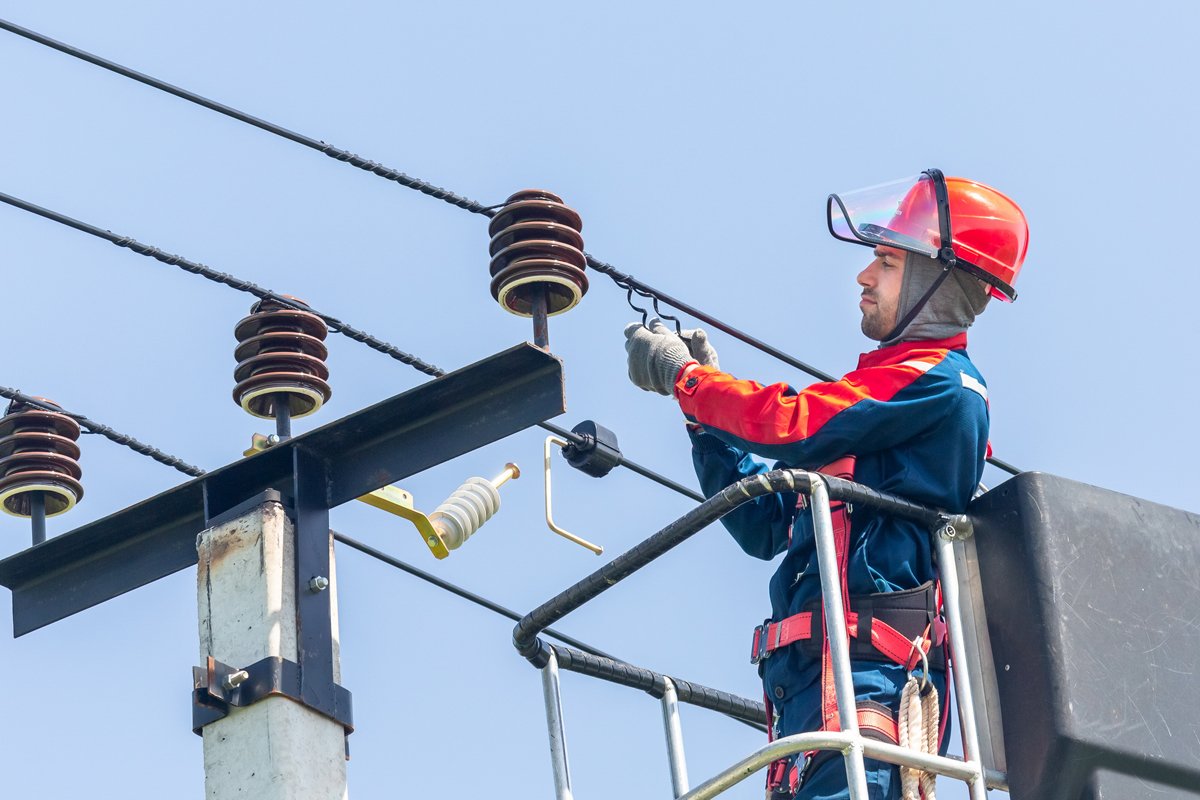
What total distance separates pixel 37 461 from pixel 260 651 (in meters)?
1.75

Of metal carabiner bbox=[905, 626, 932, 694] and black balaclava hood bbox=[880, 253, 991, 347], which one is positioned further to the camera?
black balaclava hood bbox=[880, 253, 991, 347]

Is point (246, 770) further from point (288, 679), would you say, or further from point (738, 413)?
point (738, 413)

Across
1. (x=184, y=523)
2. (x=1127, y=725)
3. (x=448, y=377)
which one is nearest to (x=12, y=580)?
(x=184, y=523)

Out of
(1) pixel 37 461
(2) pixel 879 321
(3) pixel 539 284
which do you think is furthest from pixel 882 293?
(1) pixel 37 461

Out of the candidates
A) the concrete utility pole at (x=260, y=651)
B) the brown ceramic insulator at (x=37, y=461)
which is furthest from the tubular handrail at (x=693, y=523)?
the brown ceramic insulator at (x=37, y=461)

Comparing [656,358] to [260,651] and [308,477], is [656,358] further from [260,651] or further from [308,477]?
[260,651]

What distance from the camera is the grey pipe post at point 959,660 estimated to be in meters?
6.00

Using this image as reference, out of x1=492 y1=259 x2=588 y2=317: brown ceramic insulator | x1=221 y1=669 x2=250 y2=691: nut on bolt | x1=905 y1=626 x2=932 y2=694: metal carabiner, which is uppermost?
x1=492 y1=259 x2=588 y2=317: brown ceramic insulator

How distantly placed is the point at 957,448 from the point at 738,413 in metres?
0.61

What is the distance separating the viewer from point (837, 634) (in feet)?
19.1

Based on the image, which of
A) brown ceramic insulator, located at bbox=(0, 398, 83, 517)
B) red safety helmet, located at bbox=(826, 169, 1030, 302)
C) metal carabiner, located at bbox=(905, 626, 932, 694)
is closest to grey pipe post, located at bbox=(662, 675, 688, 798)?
metal carabiner, located at bbox=(905, 626, 932, 694)

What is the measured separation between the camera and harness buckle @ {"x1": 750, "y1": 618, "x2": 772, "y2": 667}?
6562 millimetres

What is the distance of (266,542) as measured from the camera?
7.24 meters

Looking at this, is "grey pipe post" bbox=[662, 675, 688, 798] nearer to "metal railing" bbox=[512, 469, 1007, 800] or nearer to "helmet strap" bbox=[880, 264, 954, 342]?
"metal railing" bbox=[512, 469, 1007, 800]
